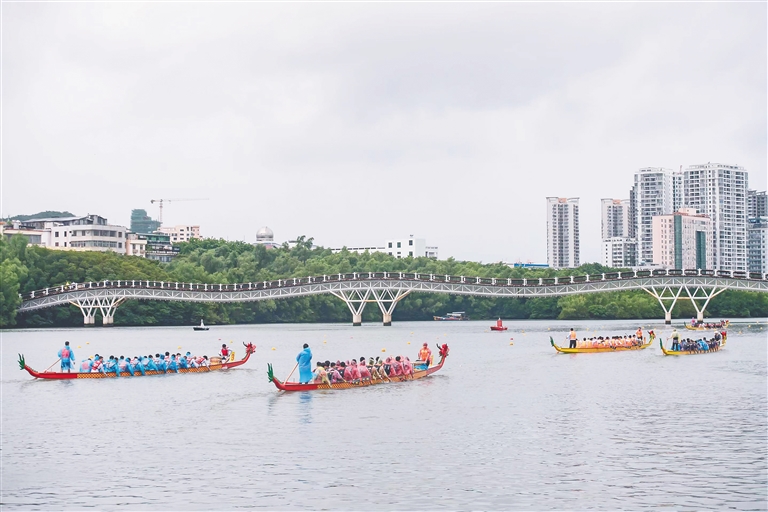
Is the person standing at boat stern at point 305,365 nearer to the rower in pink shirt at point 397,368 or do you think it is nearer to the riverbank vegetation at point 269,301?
the rower in pink shirt at point 397,368

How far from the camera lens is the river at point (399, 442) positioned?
25719 mm

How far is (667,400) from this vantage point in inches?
1757

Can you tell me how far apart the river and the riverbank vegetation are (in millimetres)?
77871

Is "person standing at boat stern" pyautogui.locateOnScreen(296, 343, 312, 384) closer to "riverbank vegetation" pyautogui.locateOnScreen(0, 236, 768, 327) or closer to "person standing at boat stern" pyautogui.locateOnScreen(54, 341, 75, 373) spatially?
"person standing at boat stern" pyautogui.locateOnScreen(54, 341, 75, 373)

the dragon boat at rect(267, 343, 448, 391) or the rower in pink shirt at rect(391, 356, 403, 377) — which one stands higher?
the rower in pink shirt at rect(391, 356, 403, 377)

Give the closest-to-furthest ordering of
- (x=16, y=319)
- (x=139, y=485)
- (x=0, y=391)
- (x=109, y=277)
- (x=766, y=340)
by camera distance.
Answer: (x=139, y=485)
(x=0, y=391)
(x=766, y=340)
(x=16, y=319)
(x=109, y=277)

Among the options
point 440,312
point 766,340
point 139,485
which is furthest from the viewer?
point 440,312

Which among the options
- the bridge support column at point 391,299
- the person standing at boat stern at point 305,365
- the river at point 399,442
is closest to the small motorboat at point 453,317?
the bridge support column at point 391,299

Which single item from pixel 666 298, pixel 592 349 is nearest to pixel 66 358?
pixel 592 349

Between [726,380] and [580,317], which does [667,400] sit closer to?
[726,380]

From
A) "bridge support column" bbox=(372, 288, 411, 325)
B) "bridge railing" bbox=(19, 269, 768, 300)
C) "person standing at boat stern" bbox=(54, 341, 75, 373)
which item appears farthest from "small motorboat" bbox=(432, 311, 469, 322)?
"person standing at boat stern" bbox=(54, 341, 75, 373)

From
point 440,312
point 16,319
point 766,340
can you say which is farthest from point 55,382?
point 440,312

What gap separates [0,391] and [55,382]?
14.8 ft

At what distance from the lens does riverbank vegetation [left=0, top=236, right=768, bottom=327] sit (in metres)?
134
